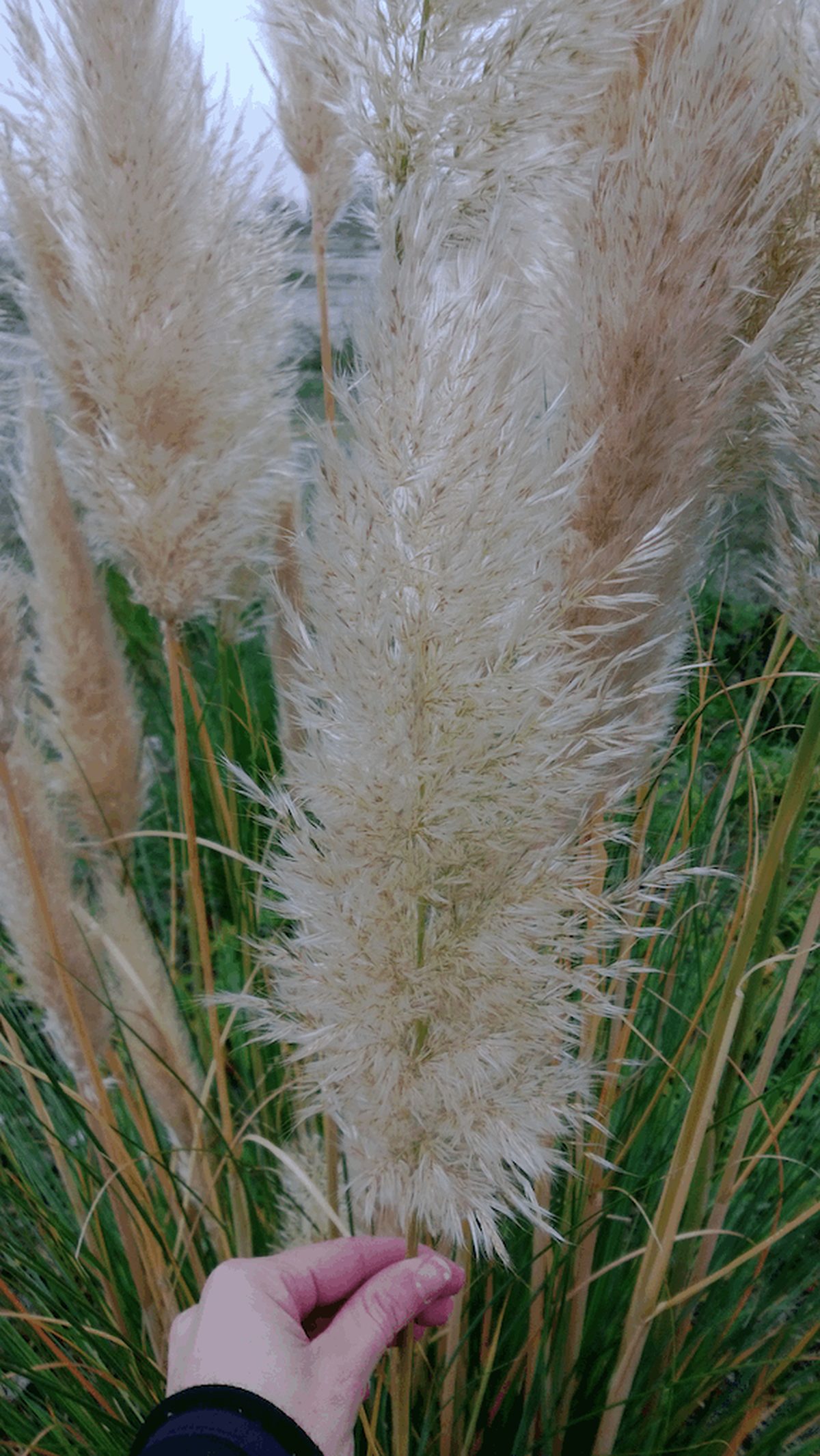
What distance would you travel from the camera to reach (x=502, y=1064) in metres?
0.68

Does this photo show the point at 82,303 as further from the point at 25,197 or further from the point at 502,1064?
the point at 502,1064

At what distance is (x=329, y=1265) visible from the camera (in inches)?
33.7

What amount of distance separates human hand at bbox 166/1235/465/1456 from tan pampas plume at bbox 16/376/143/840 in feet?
1.67

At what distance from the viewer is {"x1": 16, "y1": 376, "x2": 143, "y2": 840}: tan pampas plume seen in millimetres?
1010

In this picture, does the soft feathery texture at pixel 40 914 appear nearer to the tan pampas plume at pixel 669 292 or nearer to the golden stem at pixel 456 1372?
the golden stem at pixel 456 1372

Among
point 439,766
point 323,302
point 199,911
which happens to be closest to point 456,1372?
point 199,911

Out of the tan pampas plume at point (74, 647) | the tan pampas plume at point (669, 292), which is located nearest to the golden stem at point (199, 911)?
the tan pampas plume at point (74, 647)

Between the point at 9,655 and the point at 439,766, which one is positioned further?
the point at 9,655

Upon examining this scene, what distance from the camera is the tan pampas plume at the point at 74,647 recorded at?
39.8 inches

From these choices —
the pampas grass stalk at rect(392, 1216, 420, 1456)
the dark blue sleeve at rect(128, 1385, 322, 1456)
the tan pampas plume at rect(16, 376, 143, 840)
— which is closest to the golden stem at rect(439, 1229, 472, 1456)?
the pampas grass stalk at rect(392, 1216, 420, 1456)

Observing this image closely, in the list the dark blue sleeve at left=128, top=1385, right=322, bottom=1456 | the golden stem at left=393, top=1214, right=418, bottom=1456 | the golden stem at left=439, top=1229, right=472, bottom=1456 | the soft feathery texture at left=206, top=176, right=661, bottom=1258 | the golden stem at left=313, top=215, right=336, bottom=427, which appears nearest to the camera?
the soft feathery texture at left=206, top=176, right=661, bottom=1258

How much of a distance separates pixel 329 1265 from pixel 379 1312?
97mm

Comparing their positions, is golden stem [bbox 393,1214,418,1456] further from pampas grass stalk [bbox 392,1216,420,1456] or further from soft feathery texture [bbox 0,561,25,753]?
soft feathery texture [bbox 0,561,25,753]

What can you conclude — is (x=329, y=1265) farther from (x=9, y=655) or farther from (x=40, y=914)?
(x=9, y=655)
